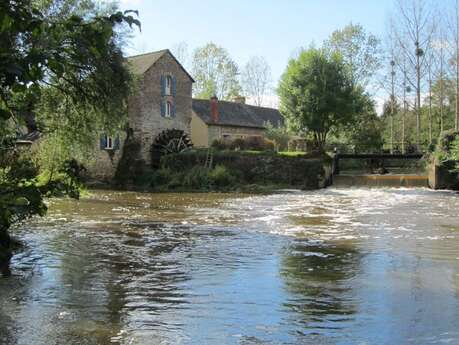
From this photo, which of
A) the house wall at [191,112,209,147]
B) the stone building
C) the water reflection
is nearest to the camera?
the water reflection

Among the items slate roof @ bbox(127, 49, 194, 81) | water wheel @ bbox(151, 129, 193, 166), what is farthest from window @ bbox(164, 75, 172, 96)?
water wheel @ bbox(151, 129, 193, 166)

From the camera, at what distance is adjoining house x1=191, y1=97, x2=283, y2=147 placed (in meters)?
34.2

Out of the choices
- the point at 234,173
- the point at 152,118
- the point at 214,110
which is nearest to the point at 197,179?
the point at 234,173

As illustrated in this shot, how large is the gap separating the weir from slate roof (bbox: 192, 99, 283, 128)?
9018 mm

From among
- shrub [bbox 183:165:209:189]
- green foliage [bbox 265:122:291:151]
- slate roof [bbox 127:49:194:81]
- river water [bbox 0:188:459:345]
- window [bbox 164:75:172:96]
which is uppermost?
slate roof [bbox 127:49:194:81]

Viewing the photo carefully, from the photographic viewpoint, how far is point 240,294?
5871mm

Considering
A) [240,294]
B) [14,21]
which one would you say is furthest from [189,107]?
[14,21]

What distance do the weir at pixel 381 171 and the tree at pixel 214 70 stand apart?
23763mm

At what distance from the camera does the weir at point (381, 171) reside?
23.2m

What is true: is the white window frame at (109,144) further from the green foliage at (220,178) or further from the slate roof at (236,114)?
the slate roof at (236,114)

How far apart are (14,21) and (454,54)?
97.4ft

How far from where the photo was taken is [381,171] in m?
26.3

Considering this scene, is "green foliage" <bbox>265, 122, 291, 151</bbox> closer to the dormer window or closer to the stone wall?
the stone wall

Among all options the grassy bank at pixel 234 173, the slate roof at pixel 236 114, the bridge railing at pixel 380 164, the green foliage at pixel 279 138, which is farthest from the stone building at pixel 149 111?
the bridge railing at pixel 380 164
